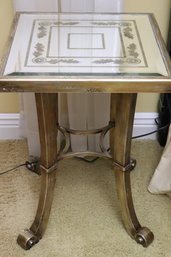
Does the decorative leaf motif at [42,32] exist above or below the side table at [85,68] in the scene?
above

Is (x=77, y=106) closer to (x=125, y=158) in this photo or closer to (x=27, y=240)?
(x=125, y=158)

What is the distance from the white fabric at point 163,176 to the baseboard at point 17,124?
0.26m

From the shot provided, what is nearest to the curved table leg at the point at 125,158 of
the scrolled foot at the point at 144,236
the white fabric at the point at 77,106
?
the scrolled foot at the point at 144,236

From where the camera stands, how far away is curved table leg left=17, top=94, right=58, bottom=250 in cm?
95

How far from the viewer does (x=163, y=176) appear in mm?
1261

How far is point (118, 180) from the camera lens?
42.8 inches

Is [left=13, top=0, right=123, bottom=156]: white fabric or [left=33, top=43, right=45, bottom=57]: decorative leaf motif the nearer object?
[left=33, top=43, right=45, bottom=57]: decorative leaf motif

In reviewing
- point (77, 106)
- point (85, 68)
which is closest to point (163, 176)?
point (77, 106)

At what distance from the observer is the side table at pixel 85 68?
771 mm

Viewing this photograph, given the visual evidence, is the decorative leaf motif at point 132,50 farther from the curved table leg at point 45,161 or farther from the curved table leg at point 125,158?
the curved table leg at point 45,161

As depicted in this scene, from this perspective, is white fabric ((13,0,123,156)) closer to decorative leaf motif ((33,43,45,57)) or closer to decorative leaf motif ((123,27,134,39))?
decorative leaf motif ((123,27,134,39))

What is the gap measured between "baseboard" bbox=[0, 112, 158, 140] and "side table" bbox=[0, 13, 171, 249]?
0.33 meters

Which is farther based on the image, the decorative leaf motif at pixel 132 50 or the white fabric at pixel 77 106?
the white fabric at pixel 77 106

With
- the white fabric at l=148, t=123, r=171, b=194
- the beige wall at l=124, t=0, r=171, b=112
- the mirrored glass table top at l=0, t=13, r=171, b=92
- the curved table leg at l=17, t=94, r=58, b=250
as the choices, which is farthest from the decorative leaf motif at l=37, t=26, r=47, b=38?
the white fabric at l=148, t=123, r=171, b=194
